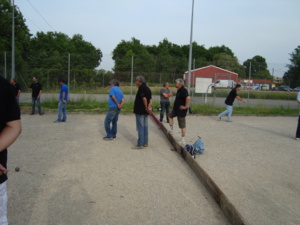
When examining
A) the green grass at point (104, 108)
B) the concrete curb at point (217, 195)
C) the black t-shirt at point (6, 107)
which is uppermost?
the black t-shirt at point (6, 107)

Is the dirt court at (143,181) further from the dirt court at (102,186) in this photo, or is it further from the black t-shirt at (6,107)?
the black t-shirt at (6,107)

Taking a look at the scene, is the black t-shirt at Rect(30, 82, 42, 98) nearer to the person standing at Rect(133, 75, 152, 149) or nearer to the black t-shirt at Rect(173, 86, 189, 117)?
the person standing at Rect(133, 75, 152, 149)

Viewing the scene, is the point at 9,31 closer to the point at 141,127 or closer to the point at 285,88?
the point at 285,88

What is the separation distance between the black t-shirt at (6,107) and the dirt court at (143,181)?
1590 mm

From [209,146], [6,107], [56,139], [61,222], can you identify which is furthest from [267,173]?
[56,139]

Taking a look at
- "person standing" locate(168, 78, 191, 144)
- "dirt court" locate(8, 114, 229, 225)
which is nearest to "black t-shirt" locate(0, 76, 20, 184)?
"dirt court" locate(8, 114, 229, 225)

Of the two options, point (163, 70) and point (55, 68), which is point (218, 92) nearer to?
point (163, 70)

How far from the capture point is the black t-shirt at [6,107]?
2139 mm

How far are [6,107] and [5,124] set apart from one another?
5.7 inches

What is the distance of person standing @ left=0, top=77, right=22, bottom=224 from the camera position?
214cm

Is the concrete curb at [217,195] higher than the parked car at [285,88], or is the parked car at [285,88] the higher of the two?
the parked car at [285,88]

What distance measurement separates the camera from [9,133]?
Result: 2189 mm

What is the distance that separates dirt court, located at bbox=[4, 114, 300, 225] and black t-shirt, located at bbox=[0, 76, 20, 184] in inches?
62.6

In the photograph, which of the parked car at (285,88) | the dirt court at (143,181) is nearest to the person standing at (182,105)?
the dirt court at (143,181)
